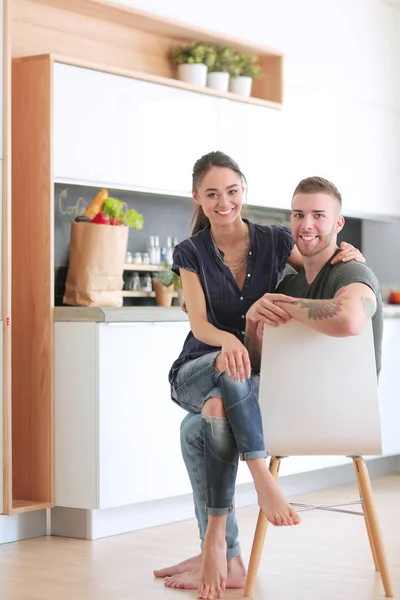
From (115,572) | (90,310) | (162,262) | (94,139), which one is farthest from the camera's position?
(162,262)

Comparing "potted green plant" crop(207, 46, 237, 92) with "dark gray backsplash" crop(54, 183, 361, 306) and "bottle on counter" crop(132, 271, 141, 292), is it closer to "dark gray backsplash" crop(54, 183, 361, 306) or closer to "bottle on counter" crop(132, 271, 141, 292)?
"dark gray backsplash" crop(54, 183, 361, 306)

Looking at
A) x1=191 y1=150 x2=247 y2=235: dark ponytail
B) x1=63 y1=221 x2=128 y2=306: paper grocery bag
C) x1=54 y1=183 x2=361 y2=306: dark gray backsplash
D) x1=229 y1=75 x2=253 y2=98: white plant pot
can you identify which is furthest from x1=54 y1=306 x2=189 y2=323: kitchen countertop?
x1=229 y1=75 x2=253 y2=98: white plant pot

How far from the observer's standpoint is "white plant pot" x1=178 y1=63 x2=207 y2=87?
4.72m

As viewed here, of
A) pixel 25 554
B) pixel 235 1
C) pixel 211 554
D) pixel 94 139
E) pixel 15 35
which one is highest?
pixel 235 1

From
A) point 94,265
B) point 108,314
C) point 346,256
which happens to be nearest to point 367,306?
point 346,256

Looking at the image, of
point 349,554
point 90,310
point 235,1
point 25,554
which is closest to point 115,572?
point 25,554

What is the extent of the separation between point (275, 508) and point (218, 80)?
8.68 feet

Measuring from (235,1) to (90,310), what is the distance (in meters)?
1.86

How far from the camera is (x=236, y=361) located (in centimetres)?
272

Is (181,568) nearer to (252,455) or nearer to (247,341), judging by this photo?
(252,455)

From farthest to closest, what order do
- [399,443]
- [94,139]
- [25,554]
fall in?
[399,443] < [94,139] < [25,554]

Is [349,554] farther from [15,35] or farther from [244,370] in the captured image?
[15,35]

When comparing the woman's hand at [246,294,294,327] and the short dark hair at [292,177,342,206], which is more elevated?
the short dark hair at [292,177,342,206]

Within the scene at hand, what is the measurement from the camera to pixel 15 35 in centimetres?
410
